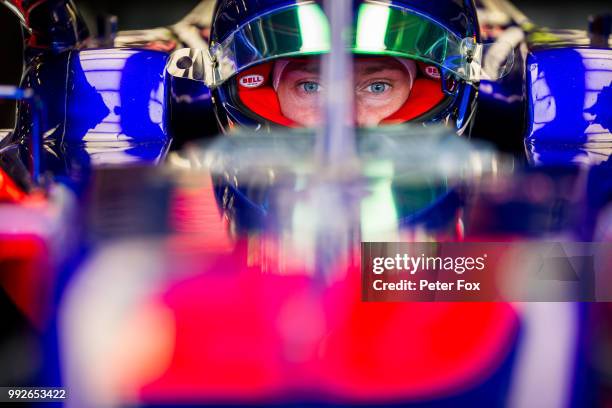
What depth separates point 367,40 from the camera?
1.06 meters

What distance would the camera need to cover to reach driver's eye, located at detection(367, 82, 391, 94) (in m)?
1.25

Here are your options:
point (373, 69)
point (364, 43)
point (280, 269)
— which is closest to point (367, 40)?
point (364, 43)

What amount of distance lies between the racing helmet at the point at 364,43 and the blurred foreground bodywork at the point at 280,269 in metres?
0.11

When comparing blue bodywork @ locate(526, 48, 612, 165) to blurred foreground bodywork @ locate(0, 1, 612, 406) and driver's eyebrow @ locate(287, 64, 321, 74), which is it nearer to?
blurred foreground bodywork @ locate(0, 1, 612, 406)

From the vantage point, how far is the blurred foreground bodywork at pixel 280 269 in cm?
63

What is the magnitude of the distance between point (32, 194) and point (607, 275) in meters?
0.55

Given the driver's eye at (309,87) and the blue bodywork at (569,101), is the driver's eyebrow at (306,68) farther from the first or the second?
the blue bodywork at (569,101)

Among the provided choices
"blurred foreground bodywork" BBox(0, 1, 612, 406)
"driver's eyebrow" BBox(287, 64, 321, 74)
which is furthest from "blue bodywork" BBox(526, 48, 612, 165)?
"driver's eyebrow" BBox(287, 64, 321, 74)

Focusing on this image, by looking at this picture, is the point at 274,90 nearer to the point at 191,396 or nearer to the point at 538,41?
the point at 538,41

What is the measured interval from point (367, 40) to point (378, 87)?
7.5 inches

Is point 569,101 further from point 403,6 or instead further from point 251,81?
point 251,81

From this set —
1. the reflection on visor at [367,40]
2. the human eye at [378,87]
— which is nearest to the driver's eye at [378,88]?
the human eye at [378,87]

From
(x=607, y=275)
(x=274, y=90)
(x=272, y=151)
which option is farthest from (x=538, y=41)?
(x=607, y=275)

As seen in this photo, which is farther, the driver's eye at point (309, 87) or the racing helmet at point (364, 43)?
the driver's eye at point (309, 87)
